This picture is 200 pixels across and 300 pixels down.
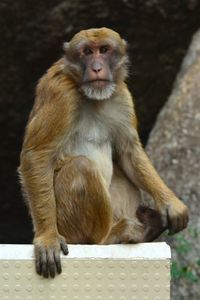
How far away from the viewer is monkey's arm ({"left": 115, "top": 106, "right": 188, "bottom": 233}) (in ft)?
25.4

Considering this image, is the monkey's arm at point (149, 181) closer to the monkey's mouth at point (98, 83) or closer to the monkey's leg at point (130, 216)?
the monkey's leg at point (130, 216)

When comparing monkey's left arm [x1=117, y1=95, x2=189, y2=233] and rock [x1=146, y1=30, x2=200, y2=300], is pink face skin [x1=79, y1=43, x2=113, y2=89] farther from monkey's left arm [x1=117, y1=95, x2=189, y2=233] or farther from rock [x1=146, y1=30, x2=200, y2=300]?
rock [x1=146, y1=30, x2=200, y2=300]

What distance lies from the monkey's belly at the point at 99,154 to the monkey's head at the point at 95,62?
43cm

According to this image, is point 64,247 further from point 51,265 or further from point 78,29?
point 78,29

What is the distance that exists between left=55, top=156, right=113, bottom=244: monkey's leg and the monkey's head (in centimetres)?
57

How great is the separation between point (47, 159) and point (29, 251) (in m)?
0.78

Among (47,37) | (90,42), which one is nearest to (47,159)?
(90,42)

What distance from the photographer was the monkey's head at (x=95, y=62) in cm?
750

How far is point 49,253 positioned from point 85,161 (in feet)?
2.61

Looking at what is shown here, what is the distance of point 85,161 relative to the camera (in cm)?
743

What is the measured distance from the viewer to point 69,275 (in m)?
7.03

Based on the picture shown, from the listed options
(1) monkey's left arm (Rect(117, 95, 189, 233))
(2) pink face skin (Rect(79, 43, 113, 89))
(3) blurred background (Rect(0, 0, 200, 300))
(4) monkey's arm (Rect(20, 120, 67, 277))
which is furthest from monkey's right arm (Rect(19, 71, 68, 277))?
(3) blurred background (Rect(0, 0, 200, 300))

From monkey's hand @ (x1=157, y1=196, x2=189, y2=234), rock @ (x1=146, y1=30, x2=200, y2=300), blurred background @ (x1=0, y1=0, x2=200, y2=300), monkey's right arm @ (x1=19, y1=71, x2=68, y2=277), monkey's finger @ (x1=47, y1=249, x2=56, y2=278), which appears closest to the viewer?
monkey's finger @ (x1=47, y1=249, x2=56, y2=278)

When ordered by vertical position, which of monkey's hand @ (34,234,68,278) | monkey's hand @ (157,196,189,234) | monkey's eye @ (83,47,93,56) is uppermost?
monkey's eye @ (83,47,93,56)
